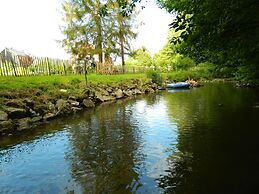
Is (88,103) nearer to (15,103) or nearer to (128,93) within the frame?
(15,103)

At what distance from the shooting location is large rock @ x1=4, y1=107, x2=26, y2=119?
36.4ft

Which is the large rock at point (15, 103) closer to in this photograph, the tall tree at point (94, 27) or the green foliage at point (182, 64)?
the tall tree at point (94, 27)

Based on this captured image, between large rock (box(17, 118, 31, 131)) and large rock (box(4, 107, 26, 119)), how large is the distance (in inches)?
9.8

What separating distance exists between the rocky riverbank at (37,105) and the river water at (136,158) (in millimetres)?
916

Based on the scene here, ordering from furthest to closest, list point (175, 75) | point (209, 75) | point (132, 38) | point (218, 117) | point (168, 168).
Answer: point (209, 75), point (175, 75), point (132, 38), point (218, 117), point (168, 168)

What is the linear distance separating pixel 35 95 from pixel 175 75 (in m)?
37.8

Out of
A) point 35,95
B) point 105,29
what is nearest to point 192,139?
point 35,95

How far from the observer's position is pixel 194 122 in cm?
1151

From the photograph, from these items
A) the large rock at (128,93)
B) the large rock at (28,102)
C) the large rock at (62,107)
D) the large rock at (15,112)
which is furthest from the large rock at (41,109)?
the large rock at (128,93)

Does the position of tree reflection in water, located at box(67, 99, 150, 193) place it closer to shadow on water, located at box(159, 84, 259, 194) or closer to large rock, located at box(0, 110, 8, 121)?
shadow on water, located at box(159, 84, 259, 194)

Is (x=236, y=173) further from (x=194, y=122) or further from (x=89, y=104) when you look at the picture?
(x=89, y=104)

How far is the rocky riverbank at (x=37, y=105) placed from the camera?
36.3ft

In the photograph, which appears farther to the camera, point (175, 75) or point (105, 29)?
point (175, 75)

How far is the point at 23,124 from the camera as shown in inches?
451
